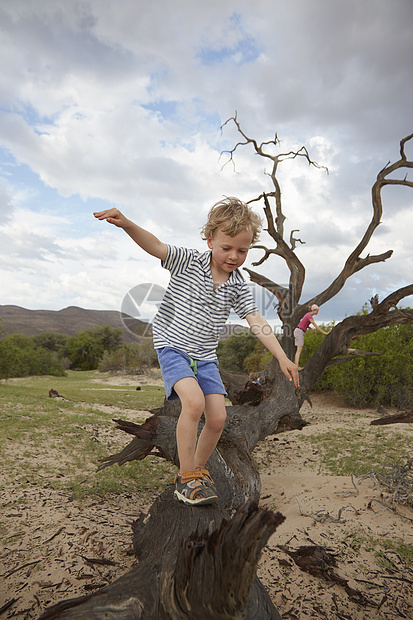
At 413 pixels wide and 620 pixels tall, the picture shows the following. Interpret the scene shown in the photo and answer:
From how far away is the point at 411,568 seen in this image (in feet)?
9.12

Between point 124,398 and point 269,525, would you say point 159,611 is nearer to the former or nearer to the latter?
point 269,525

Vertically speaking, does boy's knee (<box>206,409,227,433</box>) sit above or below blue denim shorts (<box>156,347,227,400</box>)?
below

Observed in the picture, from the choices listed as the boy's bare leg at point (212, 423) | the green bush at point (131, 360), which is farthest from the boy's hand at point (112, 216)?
the green bush at point (131, 360)

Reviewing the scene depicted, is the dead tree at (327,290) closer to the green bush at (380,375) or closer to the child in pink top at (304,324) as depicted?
the child in pink top at (304,324)

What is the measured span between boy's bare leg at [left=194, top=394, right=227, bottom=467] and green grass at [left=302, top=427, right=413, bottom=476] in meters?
3.01

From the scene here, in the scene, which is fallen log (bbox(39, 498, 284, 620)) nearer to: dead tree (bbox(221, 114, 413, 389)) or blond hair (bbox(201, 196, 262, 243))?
blond hair (bbox(201, 196, 262, 243))

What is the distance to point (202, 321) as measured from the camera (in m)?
2.74

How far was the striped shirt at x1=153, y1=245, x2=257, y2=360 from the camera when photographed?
2.71 metres

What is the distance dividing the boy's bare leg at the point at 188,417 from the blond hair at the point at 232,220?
0.99 meters

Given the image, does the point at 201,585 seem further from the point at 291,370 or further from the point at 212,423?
the point at 291,370

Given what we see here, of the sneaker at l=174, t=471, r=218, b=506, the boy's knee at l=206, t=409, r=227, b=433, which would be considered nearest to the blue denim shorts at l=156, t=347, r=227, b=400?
the boy's knee at l=206, t=409, r=227, b=433

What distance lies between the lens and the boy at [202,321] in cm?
248

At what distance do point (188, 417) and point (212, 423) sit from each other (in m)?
0.25

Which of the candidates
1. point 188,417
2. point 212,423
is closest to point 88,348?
point 212,423
